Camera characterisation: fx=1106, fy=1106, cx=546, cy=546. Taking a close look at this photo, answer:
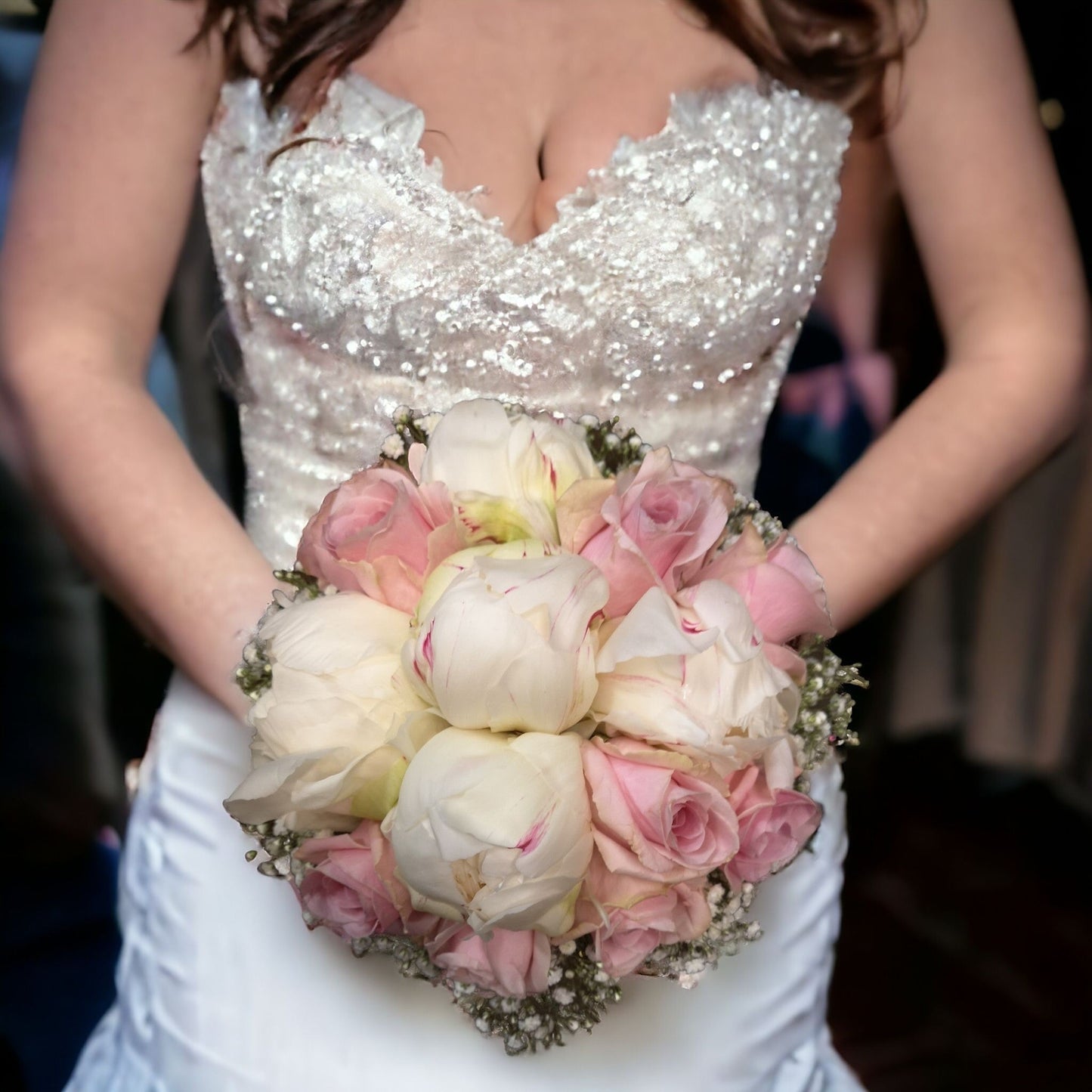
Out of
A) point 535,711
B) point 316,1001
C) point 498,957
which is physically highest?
point 535,711

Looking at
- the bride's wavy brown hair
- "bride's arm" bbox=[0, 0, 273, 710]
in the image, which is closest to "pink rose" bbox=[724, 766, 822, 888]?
"bride's arm" bbox=[0, 0, 273, 710]

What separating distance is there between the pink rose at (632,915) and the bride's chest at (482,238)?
0.38 m

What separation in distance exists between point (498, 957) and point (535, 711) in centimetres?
11

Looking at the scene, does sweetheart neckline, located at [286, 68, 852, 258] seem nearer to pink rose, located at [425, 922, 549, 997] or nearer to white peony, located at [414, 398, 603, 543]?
white peony, located at [414, 398, 603, 543]

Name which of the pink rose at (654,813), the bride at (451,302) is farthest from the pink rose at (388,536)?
the bride at (451,302)

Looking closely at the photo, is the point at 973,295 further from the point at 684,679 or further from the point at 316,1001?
the point at 316,1001

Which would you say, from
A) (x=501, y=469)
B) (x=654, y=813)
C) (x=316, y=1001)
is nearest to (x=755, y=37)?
(x=501, y=469)

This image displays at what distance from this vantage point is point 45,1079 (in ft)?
2.81

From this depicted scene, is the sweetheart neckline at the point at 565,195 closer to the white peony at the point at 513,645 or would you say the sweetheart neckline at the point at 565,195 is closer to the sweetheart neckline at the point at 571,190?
the sweetheart neckline at the point at 571,190

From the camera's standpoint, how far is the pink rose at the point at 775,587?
466mm

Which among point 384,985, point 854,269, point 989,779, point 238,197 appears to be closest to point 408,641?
point 384,985

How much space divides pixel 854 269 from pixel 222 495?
0.55 m

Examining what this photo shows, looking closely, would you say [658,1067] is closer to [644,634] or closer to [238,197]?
[644,634]

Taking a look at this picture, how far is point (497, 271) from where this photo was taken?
0.69 metres
